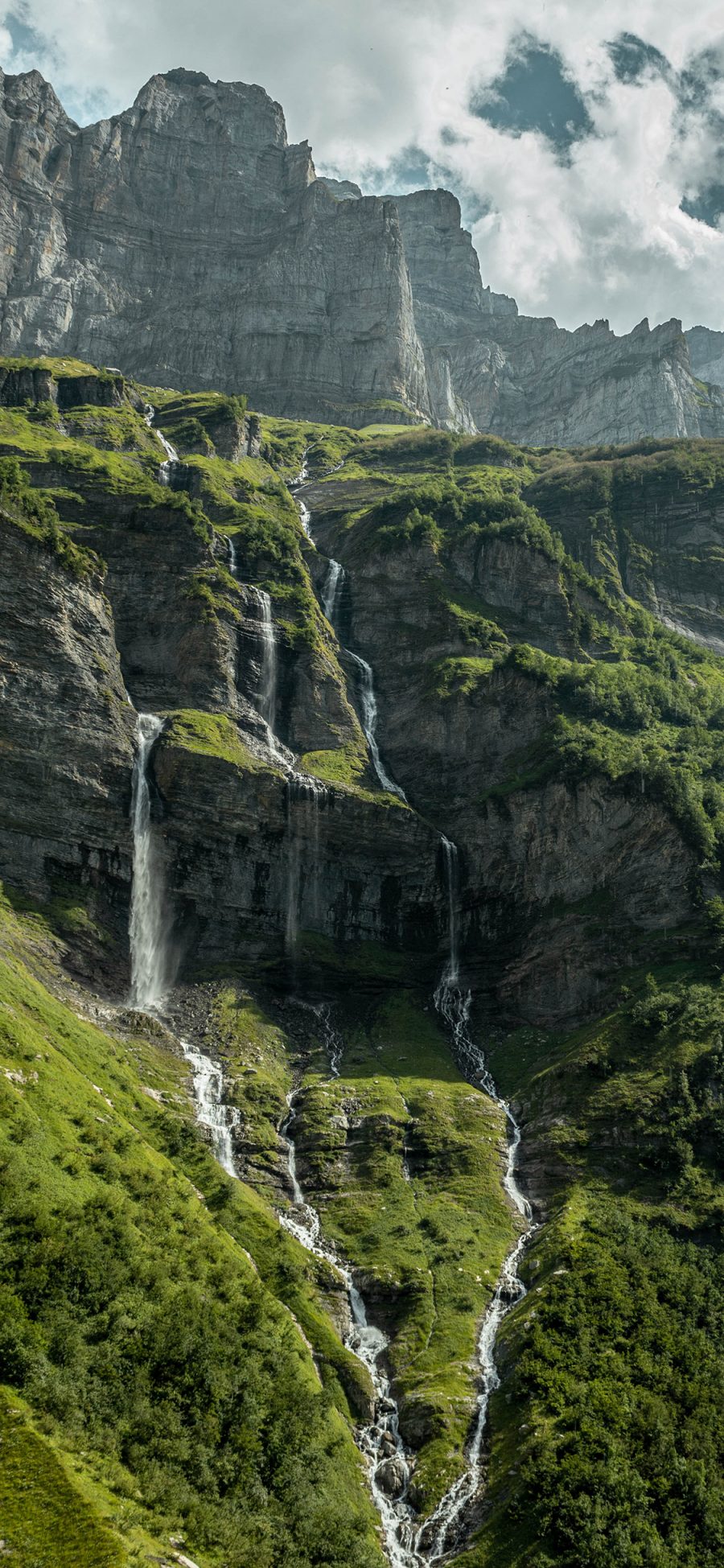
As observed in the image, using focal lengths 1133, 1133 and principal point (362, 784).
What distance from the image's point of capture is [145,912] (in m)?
82.9

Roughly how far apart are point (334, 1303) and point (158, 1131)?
13.1 m

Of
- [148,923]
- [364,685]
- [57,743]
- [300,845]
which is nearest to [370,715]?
[364,685]

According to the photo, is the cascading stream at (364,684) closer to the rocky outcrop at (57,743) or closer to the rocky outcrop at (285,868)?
the rocky outcrop at (285,868)

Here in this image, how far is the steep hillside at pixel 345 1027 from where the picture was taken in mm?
43406

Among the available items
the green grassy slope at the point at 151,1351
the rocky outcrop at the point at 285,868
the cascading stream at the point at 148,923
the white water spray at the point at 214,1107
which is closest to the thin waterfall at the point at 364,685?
the rocky outcrop at the point at 285,868

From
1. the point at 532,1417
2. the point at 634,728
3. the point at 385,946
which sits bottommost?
the point at 532,1417

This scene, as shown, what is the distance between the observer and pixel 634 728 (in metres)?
106

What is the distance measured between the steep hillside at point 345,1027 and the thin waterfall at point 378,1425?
0.61 feet

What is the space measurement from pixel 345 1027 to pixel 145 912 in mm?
16891

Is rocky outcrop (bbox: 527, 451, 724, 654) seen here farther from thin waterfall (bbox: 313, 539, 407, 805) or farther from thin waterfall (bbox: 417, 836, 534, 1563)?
thin waterfall (bbox: 417, 836, 534, 1563)

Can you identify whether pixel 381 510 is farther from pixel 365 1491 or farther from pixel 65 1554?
pixel 65 1554

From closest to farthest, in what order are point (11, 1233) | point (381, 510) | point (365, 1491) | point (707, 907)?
point (11, 1233), point (365, 1491), point (707, 907), point (381, 510)

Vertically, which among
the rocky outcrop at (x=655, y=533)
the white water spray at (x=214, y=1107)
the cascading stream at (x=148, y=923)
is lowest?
the white water spray at (x=214, y=1107)

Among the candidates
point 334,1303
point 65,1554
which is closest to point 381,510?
point 334,1303
